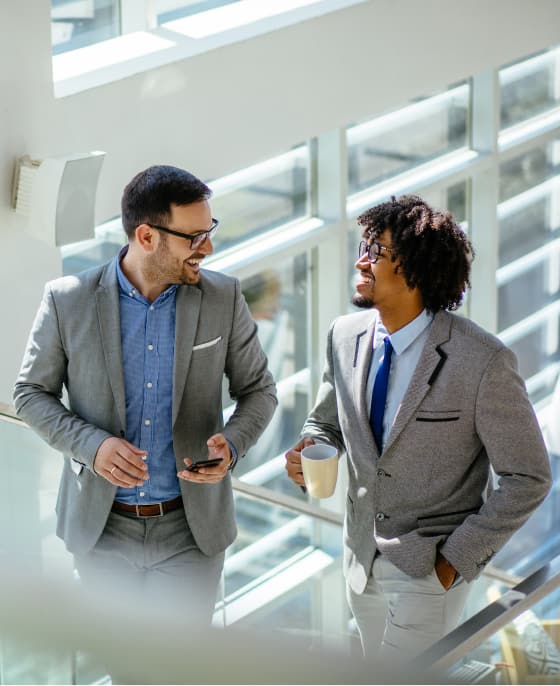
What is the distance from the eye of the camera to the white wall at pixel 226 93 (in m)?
4.82

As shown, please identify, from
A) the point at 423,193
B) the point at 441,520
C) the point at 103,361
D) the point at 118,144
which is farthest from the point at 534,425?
the point at 423,193

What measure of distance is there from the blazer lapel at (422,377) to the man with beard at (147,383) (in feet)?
1.42

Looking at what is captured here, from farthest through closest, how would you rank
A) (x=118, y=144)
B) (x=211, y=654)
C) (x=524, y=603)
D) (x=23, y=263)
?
(x=118, y=144)
(x=23, y=263)
(x=524, y=603)
(x=211, y=654)

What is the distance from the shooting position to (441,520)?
2.55 metres

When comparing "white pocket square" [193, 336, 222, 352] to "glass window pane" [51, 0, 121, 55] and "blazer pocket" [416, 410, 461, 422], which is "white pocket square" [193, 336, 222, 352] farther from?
"glass window pane" [51, 0, 121, 55]

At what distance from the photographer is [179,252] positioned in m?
2.63

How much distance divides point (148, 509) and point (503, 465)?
864 millimetres

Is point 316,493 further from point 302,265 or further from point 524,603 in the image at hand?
point 302,265

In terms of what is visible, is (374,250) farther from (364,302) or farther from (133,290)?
(133,290)

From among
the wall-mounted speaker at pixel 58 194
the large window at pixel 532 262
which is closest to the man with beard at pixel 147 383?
the wall-mounted speaker at pixel 58 194

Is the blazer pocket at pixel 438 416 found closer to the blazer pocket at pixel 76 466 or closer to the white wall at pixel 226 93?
the blazer pocket at pixel 76 466

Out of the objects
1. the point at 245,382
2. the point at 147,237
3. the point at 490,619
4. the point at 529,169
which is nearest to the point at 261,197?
the point at 529,169

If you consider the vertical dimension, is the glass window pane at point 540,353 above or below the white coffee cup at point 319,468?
below

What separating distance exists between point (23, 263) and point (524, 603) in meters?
3.37
